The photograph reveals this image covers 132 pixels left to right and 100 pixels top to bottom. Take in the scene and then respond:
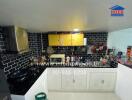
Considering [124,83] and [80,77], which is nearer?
[124,83]

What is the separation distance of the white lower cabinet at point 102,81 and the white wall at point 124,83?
0.47 feet

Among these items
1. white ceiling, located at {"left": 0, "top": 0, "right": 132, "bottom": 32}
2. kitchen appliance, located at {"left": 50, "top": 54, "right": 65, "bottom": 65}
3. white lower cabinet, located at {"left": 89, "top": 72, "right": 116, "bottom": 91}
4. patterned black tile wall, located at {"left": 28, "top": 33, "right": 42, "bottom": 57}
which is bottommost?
white lower cabinet, located at {"left": 89, "top": 72, "right": 116, "bottom": 91}

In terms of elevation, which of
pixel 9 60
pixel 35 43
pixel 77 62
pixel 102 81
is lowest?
pixel 102 81

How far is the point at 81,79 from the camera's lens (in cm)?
267

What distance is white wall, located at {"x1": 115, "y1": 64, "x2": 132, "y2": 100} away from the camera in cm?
198

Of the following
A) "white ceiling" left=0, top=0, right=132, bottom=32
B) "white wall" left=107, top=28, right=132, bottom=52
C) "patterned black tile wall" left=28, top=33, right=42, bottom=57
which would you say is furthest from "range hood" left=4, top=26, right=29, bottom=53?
"white wall" left=107, top=28, right=132, bottom=52

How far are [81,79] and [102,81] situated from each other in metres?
0.55

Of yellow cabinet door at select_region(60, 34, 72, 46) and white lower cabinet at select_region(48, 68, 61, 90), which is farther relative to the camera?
yellow cabinet door at select_region(60, 34, 72, 46)

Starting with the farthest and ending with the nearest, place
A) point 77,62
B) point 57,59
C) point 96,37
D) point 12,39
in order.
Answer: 1. point 96,37
2. point 77,62
3. point 57,59
4. point 12,39

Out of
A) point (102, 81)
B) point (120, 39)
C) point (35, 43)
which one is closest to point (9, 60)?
point (35, 43)

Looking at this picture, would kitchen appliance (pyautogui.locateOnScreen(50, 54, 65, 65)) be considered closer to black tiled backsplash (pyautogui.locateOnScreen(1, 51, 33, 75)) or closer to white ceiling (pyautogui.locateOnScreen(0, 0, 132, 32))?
black tiled backsplash (pyautogui.locateOnScreen(1, 51, 33, 75))

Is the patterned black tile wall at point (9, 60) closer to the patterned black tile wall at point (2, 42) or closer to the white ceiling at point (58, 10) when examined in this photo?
the patterned black tile wall at point (2, 42)

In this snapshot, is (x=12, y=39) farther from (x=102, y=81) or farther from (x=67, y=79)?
(x=102, y=81)

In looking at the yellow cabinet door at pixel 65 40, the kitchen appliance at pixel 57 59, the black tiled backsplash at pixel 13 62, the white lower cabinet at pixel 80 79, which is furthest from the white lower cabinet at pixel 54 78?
the yellow cabinet door at pixel 65 40
